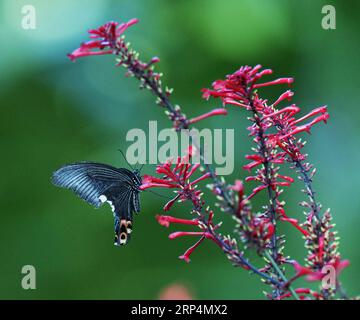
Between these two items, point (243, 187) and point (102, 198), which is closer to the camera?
point (243, 187)

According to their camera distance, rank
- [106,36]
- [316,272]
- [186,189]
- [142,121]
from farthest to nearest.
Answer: [142,121] < [186,189] < [106,36] < [316,272]

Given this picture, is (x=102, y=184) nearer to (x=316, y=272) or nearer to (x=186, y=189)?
(x=186, y=189)

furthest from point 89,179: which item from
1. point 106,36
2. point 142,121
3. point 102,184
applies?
point 142,121

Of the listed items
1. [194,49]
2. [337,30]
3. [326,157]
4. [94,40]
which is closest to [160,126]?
[194,49]

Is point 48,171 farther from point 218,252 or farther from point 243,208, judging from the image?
point 243,208

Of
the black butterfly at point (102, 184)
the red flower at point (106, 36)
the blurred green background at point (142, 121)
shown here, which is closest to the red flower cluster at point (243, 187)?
the red flower at point (106, 36)
